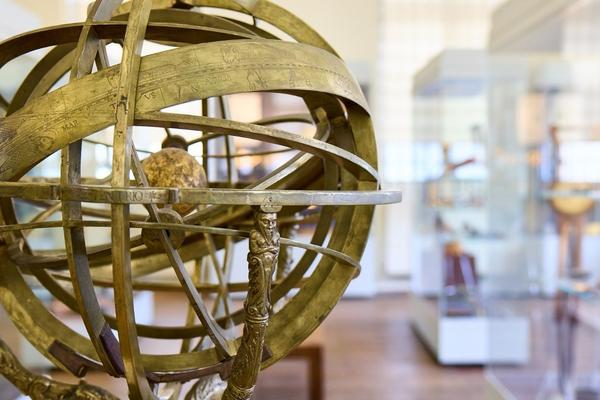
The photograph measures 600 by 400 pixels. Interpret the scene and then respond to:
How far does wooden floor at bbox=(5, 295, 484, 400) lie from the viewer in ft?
9.50

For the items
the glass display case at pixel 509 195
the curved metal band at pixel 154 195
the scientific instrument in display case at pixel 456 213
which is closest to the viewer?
the curved metal band at pixel 154 195

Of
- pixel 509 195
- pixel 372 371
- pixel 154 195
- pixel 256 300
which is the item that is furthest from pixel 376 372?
pixel 154 195

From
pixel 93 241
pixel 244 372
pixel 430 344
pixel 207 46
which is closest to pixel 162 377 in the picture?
pixel 244 372

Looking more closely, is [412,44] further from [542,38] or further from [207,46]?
[207,46]

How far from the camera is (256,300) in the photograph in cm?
63

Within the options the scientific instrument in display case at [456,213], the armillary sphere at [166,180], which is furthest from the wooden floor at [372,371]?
the armillary sphere at [166,180]

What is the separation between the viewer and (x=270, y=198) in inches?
22.8

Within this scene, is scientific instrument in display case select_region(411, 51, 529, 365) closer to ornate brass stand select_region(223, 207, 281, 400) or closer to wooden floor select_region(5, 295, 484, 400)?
wooden floor select_region(5, 295, 484, 400)

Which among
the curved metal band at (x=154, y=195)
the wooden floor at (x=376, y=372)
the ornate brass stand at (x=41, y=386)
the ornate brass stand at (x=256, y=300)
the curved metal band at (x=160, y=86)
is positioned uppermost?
the curved metal band at (x=160, y=86)

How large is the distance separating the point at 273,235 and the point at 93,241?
7.57 ft

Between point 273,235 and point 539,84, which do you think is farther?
point 539,84

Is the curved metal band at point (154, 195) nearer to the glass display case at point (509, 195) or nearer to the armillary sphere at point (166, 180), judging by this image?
the armillary sphere at point (166, 180)

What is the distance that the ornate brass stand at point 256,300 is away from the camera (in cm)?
61

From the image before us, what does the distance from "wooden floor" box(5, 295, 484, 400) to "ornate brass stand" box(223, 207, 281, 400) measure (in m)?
1.96
